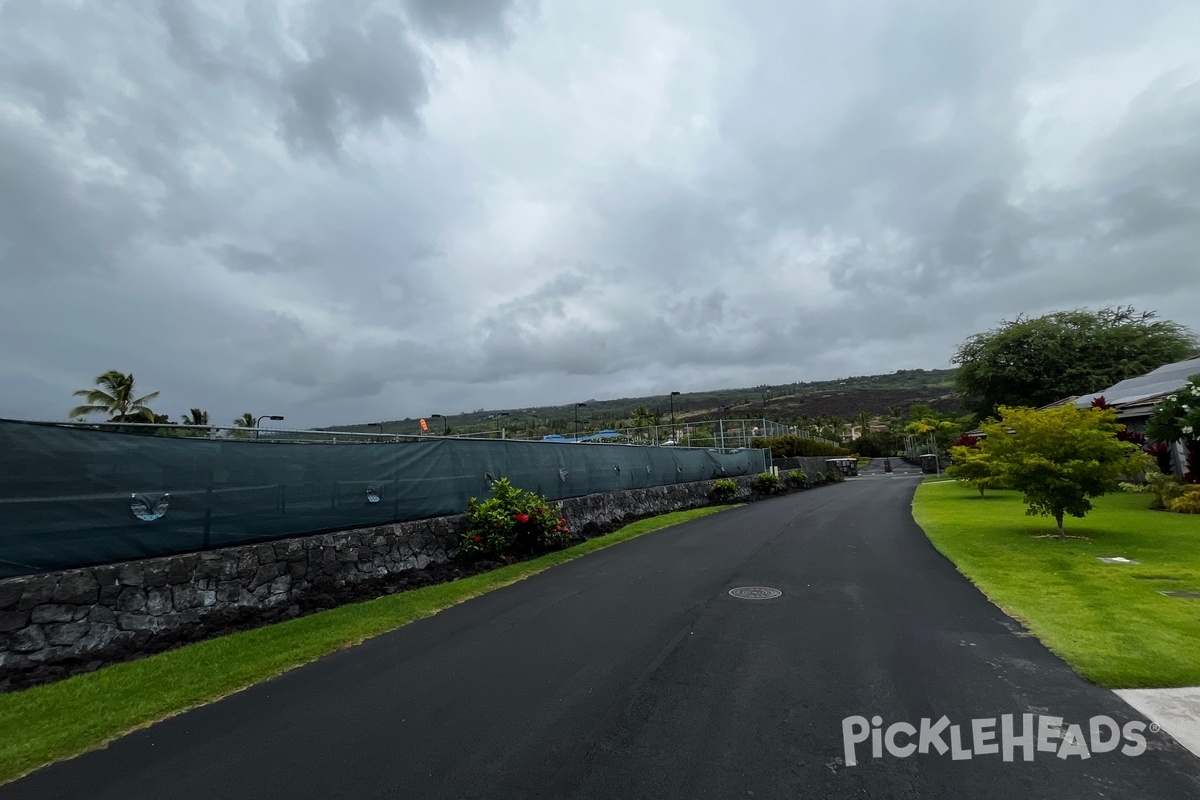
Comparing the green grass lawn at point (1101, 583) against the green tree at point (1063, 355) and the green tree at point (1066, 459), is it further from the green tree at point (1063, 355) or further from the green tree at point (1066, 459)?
Result: the green tree at point (1063, 355)

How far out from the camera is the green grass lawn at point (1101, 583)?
480cm

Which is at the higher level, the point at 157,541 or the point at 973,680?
the point at 157,541

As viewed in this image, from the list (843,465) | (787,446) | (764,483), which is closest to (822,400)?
(843,465)

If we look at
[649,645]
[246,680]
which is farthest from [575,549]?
[246,680]

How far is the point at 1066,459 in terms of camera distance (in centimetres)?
1106

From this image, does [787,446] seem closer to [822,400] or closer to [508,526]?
[508,526]

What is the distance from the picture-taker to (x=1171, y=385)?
24.3 meters

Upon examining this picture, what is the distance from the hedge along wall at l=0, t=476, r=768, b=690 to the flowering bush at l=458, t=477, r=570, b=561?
59cm

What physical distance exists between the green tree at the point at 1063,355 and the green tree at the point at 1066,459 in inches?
1381

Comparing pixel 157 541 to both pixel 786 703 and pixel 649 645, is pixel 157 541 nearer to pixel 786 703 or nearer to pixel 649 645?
pixel 649 645

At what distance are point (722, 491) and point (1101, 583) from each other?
1904 centimetres

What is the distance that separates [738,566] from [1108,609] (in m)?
4.78

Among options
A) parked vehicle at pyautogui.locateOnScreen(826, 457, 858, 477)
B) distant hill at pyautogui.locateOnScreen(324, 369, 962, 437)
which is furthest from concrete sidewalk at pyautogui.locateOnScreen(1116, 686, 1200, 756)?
distant hill at pyautogui.locateOnScreen(324, 369, 962, 437)

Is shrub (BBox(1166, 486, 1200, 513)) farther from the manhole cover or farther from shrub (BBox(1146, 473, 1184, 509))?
the manhole cover
